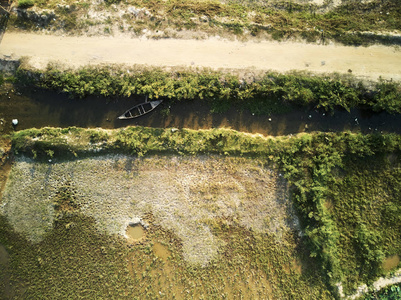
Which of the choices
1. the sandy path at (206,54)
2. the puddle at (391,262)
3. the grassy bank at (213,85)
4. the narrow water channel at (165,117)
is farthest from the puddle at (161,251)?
the puddle at (391,262)

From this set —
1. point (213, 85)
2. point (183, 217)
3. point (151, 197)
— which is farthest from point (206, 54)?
point (183, 217)

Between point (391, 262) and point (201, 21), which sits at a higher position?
point (201, 21)

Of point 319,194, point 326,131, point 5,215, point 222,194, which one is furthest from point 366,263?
point 5,215

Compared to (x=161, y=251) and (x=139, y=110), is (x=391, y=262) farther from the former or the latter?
(x=139, y=110)

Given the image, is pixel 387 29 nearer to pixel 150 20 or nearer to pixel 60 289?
pixel 150 20

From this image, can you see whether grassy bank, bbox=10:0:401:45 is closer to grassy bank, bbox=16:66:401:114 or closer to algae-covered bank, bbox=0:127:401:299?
grassy bank, bbox=16:66:401:114

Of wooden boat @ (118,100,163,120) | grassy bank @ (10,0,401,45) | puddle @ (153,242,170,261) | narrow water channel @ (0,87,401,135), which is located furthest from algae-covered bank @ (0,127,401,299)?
grassy bank @ (10,0,401,45)
